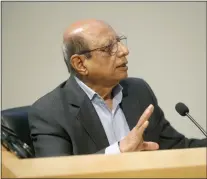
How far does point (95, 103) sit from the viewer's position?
129 cm

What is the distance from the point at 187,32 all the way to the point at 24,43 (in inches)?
38.2

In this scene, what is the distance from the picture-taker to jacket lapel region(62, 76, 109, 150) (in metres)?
1.19

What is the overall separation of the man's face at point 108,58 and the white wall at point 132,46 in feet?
2.08

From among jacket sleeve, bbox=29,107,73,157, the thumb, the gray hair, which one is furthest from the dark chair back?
the thumb

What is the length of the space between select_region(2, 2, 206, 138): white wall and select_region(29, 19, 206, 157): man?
56 centimetres

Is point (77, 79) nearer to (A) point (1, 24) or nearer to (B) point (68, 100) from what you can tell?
(B) point (68, 100)

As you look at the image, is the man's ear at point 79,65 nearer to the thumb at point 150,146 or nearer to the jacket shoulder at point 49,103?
the jacket shoulder at point 49,103

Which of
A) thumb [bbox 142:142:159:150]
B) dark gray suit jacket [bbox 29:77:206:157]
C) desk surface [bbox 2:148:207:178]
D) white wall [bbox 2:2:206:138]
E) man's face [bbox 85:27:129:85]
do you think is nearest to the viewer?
desk surface [bbox 2:148:207:178]

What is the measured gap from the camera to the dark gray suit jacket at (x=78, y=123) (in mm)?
1124

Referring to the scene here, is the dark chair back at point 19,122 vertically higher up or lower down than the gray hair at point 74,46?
lower down

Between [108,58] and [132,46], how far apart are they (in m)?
0.71

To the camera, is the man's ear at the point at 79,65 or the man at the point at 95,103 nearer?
the man at the point at 95,103

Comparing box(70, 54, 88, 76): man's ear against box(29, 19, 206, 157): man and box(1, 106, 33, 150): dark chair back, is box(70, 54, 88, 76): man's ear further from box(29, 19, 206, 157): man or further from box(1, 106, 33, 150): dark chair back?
box(1, 106, 33, 150): dark chair back

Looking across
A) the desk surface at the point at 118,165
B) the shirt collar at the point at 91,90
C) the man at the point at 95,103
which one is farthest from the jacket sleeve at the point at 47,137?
the desk surface at the point at 118,165
